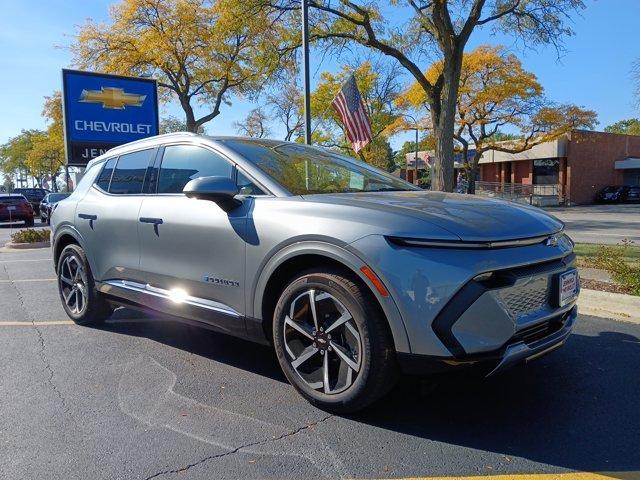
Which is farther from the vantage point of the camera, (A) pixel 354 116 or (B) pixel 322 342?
(A) pixel 354 116

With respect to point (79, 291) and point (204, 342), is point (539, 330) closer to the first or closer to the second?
point (204, 342)

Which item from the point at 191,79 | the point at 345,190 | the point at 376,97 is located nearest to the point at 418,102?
the point at 376,97

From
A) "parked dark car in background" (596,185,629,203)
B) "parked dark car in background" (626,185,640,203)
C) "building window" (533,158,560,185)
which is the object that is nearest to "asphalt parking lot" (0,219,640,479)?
"parked dark car in background" (626,185,640,203)

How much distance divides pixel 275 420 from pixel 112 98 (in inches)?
601

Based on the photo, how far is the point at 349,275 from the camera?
3.05 metres

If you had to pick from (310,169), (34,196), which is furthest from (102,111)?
(34,196)

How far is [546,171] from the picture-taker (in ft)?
146

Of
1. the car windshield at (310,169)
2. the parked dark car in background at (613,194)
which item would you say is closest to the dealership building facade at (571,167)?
the parked dark car in background at (613,194)

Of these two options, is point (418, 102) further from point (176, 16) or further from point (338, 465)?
point (338, 465)

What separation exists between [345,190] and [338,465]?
6.24 ft

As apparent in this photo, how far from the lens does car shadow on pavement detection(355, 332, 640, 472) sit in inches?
109

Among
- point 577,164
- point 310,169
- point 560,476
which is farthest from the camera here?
point 577,164

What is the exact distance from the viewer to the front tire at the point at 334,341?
2920mm

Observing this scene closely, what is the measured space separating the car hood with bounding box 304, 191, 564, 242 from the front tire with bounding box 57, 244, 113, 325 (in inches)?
109
